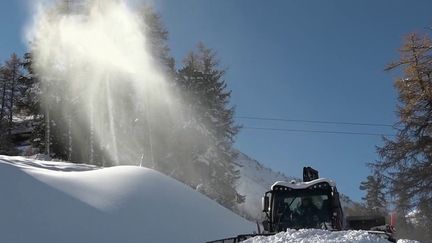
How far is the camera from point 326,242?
6738 millimetres

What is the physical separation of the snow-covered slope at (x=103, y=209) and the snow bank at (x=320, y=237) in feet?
19.5

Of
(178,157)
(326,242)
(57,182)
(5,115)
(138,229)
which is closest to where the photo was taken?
(326,242)

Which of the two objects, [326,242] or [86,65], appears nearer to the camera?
[326,242]

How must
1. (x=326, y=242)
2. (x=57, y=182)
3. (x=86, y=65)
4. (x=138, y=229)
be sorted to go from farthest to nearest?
(x=86, y=65) → (x=57, y=182) → (x=138, y=229) → (x=326, y=242)

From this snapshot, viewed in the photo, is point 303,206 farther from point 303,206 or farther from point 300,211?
point 300,211

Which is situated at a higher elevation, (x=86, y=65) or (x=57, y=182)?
(x=86, y=65)

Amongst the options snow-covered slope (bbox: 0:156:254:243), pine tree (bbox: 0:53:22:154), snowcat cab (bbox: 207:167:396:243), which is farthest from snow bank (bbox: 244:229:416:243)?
pine tree (bbox: 0:53:22:154)

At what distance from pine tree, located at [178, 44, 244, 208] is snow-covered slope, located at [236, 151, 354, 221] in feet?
52.5

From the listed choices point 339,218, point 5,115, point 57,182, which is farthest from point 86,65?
point 339,218

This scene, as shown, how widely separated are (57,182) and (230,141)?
19308 millimetres

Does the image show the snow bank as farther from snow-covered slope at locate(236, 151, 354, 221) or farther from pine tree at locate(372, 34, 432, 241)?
snow-covered slope at locate(236, 151, 354, 221)

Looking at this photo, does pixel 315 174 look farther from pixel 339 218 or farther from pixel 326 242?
pixel 326 242

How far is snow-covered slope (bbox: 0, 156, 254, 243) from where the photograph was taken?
11641 mm

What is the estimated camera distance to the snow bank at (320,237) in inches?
269
